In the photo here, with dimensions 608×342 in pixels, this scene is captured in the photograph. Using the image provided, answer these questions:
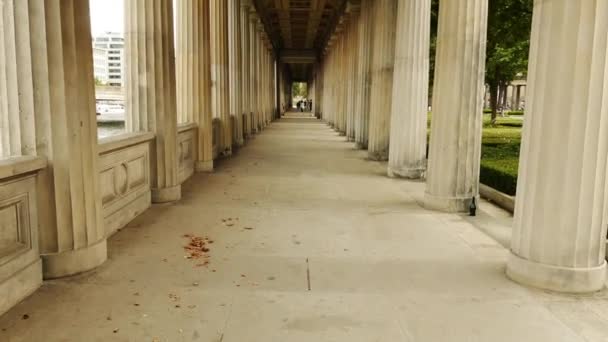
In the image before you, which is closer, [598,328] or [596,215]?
[598,328]

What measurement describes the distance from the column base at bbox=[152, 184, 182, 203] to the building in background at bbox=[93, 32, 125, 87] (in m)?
1.93

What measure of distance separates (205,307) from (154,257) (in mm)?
1668

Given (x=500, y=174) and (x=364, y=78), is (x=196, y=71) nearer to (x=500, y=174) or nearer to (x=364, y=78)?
(x=500, y=174)

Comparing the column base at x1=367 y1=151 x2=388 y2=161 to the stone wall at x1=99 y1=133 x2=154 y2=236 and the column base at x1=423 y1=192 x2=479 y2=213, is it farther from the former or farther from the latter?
the stone wall at x1=99 y1=133 x2=154 y2=236

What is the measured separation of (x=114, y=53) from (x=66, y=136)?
13.6 feet

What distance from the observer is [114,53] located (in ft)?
29.0

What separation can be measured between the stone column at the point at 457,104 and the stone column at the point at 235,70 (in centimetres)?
1191

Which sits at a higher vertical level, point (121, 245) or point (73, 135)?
point (73, 135)

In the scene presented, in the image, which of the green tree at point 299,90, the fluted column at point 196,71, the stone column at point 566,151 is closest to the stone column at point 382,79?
the fluted column at point 196,71

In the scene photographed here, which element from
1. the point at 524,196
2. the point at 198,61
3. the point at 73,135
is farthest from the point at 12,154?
the point at 198,61

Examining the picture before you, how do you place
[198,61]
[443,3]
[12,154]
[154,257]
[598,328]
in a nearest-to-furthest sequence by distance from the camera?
[598,328] → [12,154] → [154,257] → [443,3] → [198,61]

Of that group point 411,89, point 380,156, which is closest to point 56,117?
point 411,89

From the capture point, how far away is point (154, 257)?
595 centimetres

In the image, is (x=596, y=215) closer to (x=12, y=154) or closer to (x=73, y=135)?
(x=73, y=135)
